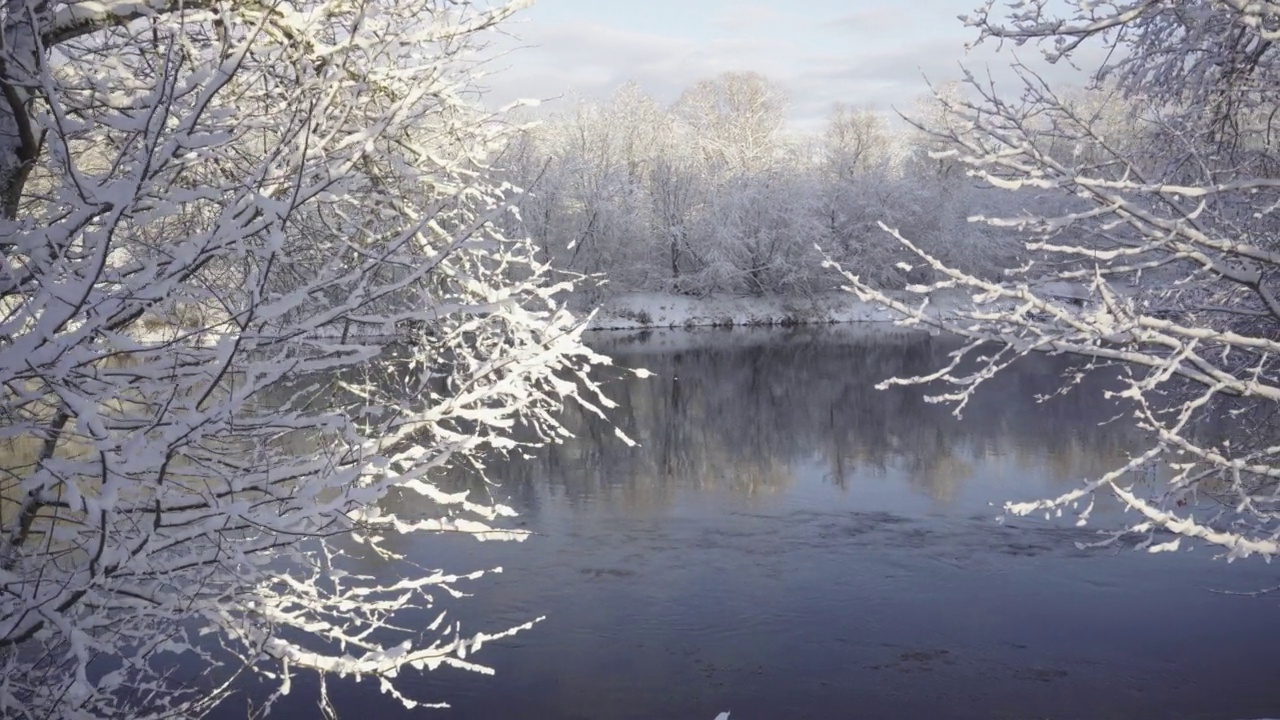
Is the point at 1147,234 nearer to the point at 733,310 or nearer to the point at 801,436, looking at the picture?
the point at 801,436

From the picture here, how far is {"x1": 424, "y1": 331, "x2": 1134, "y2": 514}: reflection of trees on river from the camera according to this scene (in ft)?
47.4

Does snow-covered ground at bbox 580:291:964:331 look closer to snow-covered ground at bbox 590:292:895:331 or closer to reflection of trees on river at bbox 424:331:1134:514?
snow-covered ground at bbox 590:292:895:331

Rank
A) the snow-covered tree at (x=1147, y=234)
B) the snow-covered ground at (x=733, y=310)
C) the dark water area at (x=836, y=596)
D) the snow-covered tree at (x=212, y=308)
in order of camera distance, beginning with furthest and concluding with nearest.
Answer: the snow-covered ground at (x=733, y=310) → the dark water area at (x=836, y=596) → the snow-covered tree at (x=1147, y=234) → the snow-covered tree at (x=212, y=308)

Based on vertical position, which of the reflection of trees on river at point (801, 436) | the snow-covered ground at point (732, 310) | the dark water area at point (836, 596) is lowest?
the dark water area at point (836, 596)

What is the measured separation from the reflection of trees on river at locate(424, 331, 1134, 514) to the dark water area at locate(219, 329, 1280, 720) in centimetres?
9

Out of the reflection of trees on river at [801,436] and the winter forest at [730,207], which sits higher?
the winter forest at [730,207]

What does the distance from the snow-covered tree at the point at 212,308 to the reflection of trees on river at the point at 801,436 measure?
9.19m

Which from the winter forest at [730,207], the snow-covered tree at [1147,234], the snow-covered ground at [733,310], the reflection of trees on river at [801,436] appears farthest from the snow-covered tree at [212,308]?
the snow-covered ground at [733,310]

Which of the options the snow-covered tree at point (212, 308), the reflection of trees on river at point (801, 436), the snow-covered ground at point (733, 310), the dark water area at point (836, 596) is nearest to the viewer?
the snow-covered tree at point (212, 308)

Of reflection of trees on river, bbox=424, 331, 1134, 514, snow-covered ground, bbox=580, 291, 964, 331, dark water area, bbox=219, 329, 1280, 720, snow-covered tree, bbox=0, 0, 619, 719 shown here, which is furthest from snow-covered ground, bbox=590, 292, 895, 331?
snow-covered tree, bbox=0, 0, 619, 719

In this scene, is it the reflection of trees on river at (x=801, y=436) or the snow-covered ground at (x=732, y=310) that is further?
the snow-covered ground at (x=732, y=310)

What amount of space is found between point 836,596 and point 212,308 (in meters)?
7.67

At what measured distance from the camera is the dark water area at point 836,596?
26.3ft

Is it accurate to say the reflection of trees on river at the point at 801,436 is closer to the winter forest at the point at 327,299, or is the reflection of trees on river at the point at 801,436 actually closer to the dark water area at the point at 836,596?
the dark water area at the point at 836,596
